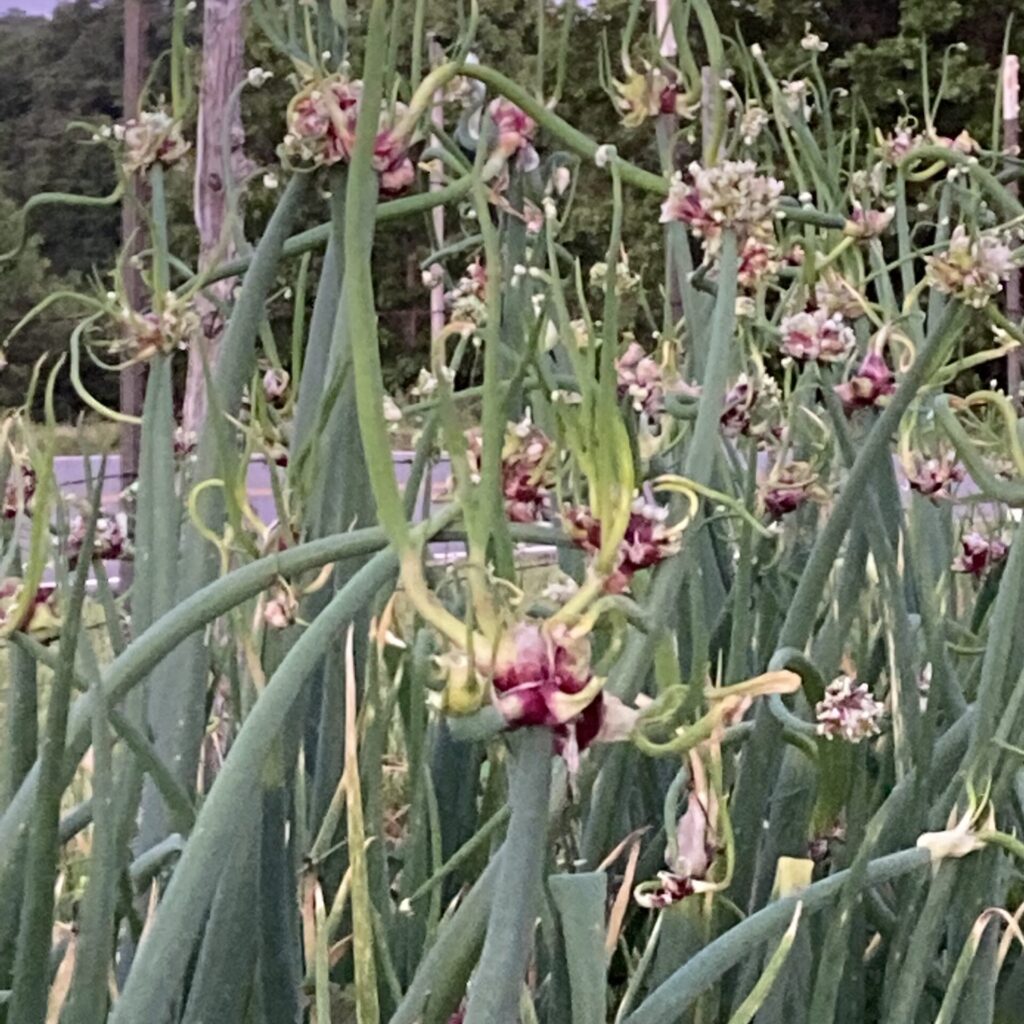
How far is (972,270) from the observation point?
382 millimetres

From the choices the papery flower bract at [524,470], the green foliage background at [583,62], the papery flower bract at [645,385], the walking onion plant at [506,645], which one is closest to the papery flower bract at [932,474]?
the walking onion plant at [506,645]

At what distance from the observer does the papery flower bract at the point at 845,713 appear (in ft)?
1.26

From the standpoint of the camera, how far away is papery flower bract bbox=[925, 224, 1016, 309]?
14.9 inches

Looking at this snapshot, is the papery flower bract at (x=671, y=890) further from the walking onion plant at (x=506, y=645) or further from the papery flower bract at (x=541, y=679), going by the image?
the papery flower bract at (x=541, y=679)

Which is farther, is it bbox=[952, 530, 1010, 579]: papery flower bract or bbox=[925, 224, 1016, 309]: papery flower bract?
bbox=[952, 530, 1010, 579]: papery flower bract

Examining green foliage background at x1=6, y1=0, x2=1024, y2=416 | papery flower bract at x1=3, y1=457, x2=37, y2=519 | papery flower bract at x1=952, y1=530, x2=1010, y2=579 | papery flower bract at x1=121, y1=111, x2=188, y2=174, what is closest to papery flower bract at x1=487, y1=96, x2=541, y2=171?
papery flower bract at x1=121, y1=111, x2=188, y2=174

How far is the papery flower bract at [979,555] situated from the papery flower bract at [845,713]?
287mm

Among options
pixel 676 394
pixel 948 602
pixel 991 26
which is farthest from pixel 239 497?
pixel 991 26

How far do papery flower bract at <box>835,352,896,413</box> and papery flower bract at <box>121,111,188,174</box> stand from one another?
27cm

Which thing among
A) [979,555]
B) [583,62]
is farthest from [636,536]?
[583,62]

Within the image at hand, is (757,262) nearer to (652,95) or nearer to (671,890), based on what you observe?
(652,95)

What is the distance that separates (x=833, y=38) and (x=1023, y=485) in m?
8.63

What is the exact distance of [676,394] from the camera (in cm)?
48

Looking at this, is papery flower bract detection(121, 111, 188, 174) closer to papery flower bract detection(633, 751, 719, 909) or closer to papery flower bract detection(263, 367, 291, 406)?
papery flower bract detection(263, 367, 291, 406)
